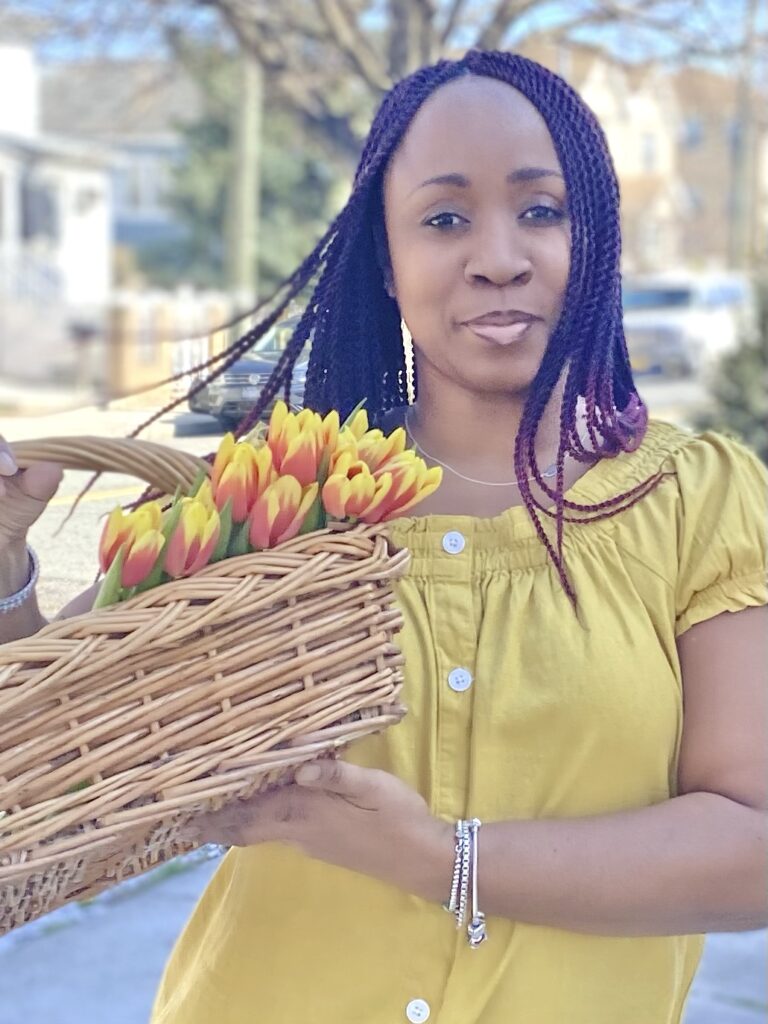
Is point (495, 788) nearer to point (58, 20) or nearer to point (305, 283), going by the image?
point (305, 283)

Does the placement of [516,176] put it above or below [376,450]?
above

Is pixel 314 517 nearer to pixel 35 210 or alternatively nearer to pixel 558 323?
pixel 558 323

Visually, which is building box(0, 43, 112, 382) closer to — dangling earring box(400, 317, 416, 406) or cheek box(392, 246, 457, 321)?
dangling earring box(400, 317, 416, 406)

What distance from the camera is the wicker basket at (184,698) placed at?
3.53 ft

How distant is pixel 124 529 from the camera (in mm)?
1176

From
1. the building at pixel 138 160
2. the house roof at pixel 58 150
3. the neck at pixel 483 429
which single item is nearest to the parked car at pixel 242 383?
the neck at pixel 483 429

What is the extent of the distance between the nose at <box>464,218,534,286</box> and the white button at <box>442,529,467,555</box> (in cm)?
26

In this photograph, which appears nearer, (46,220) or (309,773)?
(309,773)

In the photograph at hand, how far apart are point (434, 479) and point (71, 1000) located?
2401 mm

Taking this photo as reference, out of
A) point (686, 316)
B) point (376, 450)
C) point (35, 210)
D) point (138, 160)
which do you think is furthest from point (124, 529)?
point (138, 160)

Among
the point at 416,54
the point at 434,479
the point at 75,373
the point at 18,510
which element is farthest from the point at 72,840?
the point at 75,373

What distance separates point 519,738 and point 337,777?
0.21 m

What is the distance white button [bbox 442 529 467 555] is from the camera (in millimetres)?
1337

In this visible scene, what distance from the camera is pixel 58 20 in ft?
23.4
